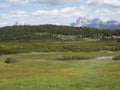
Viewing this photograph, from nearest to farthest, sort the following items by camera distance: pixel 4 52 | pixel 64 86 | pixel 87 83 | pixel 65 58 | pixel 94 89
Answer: pixel 94 89 < pixel 64 86 < pixel 87 83 < pixel 65 58 < pixel 4 52

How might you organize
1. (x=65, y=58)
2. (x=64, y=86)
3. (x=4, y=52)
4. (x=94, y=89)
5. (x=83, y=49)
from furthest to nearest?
(x=83, y=49) → (x=4, y=52) → (x=65, y=58) → (x=64, y=86) → (x=94, y=89)

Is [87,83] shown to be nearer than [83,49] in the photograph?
Yes

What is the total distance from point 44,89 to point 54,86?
3012 millimetres

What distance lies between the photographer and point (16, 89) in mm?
31875

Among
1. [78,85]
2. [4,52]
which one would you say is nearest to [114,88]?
[78,85]

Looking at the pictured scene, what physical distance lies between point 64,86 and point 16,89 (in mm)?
5111

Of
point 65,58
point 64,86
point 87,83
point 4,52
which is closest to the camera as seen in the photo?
point 64,86

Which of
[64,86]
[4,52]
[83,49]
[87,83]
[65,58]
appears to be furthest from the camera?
[83,49]

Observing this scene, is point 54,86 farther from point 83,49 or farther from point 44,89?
point 83,49

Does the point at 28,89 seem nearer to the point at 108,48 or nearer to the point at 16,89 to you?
the point at 16,89

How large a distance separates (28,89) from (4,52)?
106082 millimetres

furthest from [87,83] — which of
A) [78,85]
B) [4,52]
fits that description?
[4,52]

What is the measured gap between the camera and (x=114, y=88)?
103 ft

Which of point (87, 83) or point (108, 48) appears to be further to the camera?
point (108, 48)
